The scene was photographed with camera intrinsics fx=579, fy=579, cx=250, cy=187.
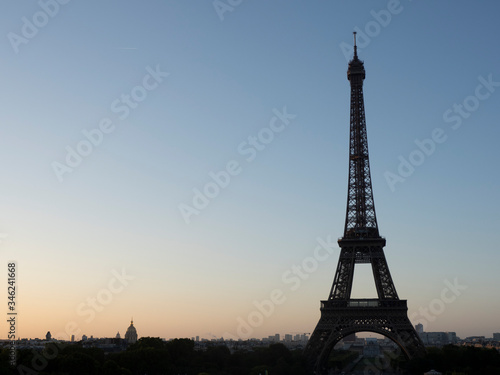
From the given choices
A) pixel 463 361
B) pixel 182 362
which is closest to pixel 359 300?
pixel 463 361

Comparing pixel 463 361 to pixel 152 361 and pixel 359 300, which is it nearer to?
pixel 359 300

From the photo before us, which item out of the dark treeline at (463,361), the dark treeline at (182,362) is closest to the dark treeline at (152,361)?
the dark treeline at (182,362)

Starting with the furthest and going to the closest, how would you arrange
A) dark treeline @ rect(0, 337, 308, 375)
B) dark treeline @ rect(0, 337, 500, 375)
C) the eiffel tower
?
the eiffel tower
dark treeline @ rect(0, 337, 500, 375)
dark treeline @ rect(0, 337, 308, 375)

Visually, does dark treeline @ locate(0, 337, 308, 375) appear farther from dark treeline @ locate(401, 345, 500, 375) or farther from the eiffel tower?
dark treeline @ locate(401, 345, 500, 375)

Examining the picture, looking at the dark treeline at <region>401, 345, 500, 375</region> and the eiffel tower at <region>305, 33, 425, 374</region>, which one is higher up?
the eiffel tower at <region>305, 33, 425, 374</region>

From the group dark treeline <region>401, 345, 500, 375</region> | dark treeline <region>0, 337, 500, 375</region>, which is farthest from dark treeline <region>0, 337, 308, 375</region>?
dark treeline <region>401, 345, 500, 375</region>

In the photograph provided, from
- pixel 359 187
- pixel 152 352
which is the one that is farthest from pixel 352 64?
pixel 152 352
